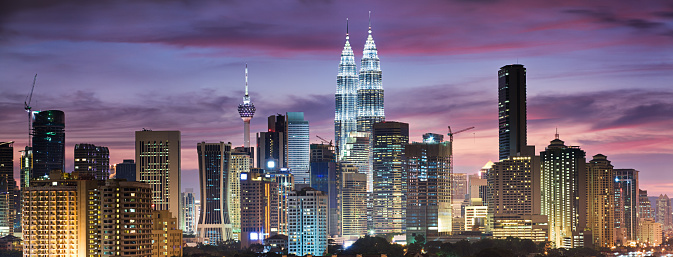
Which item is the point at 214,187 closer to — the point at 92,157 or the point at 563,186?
the point at 92,157

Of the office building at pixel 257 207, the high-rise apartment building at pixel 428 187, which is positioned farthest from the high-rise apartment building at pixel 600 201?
the office building at pixel 257 207

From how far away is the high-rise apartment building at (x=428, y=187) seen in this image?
18562 cm

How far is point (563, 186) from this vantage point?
183m

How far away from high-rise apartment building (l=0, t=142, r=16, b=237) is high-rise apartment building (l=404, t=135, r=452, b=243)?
60.9 meters

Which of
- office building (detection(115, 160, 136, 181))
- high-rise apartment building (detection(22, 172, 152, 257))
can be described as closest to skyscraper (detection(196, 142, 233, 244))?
office building (detection(115, 160, 136, 181))

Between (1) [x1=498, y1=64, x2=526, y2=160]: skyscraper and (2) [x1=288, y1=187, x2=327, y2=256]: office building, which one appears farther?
(1) [x1=498, y1=64, x2=526, y2=160]: skyscraper

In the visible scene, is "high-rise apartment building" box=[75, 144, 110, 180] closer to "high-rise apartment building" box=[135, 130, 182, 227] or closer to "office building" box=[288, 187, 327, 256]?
"high-rise apartment building" box=[135, 130, 182, 227]

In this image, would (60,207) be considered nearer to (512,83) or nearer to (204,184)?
(204,184)

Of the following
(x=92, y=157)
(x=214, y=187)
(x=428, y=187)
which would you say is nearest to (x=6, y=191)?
(x=92, y=157)

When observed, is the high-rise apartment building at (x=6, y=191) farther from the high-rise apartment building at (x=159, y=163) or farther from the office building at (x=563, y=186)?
the office building at (x=563, y=186)

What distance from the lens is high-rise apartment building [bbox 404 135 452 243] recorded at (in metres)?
186

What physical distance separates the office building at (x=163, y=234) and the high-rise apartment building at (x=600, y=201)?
309ft

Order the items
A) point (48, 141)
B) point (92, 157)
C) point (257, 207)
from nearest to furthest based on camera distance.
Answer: point (92, 157) < point (48, 141) < point (257, 207)

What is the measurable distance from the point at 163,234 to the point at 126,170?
6528 centimetres
